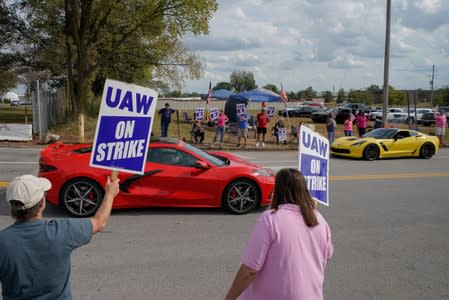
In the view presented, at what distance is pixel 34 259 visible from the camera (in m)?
2.24

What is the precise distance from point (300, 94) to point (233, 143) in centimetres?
12129

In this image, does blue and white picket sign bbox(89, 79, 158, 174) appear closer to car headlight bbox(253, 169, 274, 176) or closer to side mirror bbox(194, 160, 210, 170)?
side mirror bbox(194, 160, 210, 170)

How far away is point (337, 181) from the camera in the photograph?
10.8 meters

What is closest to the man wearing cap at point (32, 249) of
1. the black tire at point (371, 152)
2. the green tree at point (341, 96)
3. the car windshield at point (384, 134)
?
the black tire at point (371, 152)

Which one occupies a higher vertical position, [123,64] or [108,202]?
[123,64]

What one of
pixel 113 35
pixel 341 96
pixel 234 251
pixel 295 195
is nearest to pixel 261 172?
pixel 234 251

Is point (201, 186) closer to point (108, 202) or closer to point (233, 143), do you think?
point (108, 202)

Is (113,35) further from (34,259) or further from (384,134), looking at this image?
(34,259)

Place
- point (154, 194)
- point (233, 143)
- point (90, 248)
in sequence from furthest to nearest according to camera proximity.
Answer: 1. point (233, 143)
2. point (154, 194)
3. point (90, 248)

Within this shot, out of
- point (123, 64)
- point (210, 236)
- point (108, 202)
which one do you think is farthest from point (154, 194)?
point (123, 64)

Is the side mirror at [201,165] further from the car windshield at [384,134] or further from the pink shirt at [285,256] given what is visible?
the car windshield at [384,134]

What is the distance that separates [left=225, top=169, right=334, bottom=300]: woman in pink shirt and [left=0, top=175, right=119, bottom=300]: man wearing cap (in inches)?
38.7

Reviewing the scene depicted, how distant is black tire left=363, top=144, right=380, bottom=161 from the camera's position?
1537 cm

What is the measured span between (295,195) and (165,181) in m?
4.84
